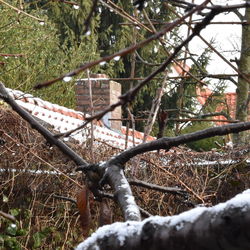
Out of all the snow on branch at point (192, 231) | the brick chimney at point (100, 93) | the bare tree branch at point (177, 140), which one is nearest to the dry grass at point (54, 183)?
the bare tree branch at point (177, 140)

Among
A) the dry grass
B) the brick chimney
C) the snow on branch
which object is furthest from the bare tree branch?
the brick chimney

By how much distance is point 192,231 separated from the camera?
2.79 feet

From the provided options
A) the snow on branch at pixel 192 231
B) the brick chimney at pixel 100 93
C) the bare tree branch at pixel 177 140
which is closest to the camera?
the snow on branch at pixel 192 231

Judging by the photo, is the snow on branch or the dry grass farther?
the dry grass

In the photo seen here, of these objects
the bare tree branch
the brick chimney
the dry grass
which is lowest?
the brick chimney

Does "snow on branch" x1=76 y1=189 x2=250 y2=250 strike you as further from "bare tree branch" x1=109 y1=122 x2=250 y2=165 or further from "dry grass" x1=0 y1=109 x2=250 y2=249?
"dry grass" x1=0 y1=109 x2=250 y2=249

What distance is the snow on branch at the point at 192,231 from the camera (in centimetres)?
81

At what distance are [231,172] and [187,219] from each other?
203 inches

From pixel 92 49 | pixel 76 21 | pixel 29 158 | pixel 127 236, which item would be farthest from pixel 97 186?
pixel 76 21

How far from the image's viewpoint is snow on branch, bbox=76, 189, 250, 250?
0.81 m

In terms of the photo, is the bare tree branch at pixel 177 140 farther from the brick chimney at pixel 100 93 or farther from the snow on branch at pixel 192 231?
the brick chimney at pixel 100 93

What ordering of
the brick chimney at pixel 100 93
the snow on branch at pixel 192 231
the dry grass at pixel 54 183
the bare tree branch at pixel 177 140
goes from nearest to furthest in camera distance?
the snow on branch at pixel 192 231, the bare tree branch at pixel 177 140, the dry grass at pixel 54 183, the brick chimney at pixel 100 93

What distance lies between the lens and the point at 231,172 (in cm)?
594

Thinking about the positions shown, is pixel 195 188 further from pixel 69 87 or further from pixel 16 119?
pixel 69 87
